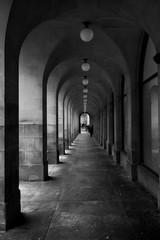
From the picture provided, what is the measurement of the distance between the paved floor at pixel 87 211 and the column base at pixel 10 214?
0.13 m

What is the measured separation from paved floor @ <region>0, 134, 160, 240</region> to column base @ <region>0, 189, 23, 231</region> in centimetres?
13

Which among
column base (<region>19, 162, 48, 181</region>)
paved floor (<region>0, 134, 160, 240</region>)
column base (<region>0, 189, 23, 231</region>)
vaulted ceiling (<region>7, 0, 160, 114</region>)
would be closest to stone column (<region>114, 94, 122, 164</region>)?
vaulted ceiling (<region>7, 0, 160, 114</region>)

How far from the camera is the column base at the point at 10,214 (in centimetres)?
382

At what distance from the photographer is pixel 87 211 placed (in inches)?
181

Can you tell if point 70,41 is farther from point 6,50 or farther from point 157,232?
point 157,232

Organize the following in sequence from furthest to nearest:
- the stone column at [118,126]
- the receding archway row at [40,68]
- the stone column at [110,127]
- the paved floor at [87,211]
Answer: the stone column at [110,127], the stone column at [118,126], the receding archway row at [40,68], the paved floor at [87,211]

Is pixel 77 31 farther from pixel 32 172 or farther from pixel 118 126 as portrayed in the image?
pixel 118 126

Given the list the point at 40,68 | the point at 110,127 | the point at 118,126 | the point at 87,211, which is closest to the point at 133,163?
the point at 87,211

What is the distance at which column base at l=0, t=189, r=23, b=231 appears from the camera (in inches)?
150

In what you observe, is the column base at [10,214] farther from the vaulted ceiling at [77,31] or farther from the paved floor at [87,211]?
the vaulted ceiling at [77,31]

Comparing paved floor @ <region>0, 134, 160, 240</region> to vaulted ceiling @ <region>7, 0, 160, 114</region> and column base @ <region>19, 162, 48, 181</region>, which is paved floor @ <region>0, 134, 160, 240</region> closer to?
column base @ <region>19, 162, 48, 181</region>

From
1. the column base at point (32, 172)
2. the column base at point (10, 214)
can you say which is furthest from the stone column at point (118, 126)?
the column base at point (10, 214)

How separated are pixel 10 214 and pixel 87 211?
5.04 ft

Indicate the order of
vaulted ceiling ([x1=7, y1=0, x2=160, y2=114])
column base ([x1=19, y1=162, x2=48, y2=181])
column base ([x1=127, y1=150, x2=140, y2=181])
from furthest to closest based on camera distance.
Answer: column base ([x1=19, y1=162, x2=48, y2=181]) < column base ([x1=127, y1=150, x2=140, y2=181]) < vaulted ceiling ([x1=7, y1=0, x2=160, y2=114])
